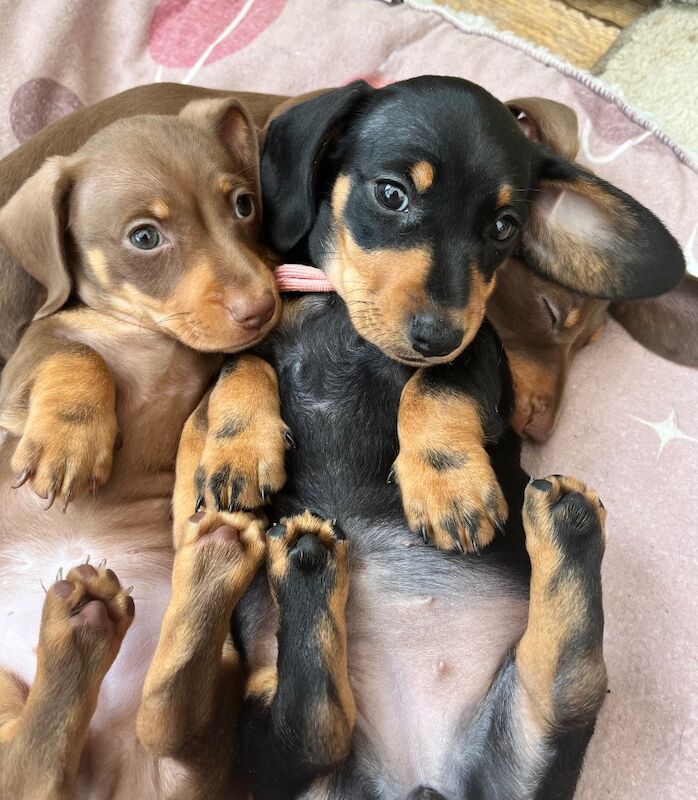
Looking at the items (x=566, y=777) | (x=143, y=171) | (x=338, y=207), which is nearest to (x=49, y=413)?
(x=143, y=171)

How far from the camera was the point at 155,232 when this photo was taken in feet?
7.54

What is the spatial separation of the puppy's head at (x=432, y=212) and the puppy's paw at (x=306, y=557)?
0.49m

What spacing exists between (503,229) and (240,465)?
0.94 metres

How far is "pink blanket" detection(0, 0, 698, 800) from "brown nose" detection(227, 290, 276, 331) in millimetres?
921

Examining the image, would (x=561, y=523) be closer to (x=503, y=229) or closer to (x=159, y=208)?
(x=503, y=229)

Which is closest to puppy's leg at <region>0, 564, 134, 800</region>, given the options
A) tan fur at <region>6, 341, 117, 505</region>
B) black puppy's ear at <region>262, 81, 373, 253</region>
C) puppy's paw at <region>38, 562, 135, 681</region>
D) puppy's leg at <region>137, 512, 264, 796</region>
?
puppy's paw at <region>38, 562, 135, 681</region>

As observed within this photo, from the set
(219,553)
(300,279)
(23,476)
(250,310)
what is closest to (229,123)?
(300,279)

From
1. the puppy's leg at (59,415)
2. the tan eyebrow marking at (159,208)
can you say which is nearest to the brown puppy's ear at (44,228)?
the puppy's leg at (59,415)

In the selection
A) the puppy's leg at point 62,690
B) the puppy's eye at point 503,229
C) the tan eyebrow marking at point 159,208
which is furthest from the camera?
the tan eyebrow marking at point 159,208

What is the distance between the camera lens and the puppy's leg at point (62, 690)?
6.13 ft

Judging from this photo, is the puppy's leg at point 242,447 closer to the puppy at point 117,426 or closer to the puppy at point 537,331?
the puppy at point 117,426

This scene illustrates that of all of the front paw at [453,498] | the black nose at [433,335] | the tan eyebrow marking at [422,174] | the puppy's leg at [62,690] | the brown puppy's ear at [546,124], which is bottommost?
the puppy's leg at [62,690]

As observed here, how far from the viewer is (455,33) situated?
3621 millimetres

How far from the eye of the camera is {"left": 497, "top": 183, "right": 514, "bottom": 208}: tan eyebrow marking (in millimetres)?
2051
